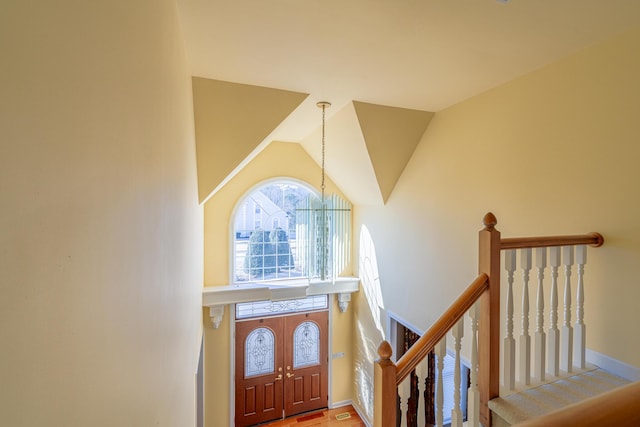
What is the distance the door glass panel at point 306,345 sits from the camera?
4.96 metres

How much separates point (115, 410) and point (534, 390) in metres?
2.03

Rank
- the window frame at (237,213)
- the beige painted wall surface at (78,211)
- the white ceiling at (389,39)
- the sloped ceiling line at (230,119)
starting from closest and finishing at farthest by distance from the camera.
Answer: the beige painted wall surface at (78,211) → the white ceiling at (389,39) → the sloped ceiling line at (230,119) → the window frame at (237,213)

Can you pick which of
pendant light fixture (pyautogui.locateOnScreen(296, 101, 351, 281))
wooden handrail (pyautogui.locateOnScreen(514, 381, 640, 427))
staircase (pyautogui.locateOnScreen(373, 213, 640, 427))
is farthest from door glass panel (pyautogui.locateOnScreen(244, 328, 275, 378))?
wooden handrail (pyautogui.locateOnScreen(514, 381, 640, 427))

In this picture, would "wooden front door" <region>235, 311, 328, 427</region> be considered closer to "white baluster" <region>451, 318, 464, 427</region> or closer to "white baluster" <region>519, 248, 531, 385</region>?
"white baluster" <region>451, 318, 464, 427</region>

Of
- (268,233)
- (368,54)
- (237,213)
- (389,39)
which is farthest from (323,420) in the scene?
(389,39)

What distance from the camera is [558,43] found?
1.87 m

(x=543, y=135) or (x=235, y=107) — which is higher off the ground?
(x=235, y=107)

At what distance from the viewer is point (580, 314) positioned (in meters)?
1.84

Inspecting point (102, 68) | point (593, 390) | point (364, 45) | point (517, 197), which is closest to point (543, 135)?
point (517, 197)

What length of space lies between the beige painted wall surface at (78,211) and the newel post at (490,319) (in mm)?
1629

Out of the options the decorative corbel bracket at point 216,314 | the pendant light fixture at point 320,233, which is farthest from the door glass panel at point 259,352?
the pendant light fixture at point 320,233

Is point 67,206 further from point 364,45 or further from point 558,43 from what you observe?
Result: point 558,43

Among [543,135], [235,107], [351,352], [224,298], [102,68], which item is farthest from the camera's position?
[351,352]

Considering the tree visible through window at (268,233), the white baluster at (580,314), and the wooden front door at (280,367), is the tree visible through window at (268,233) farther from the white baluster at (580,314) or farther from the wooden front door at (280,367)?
the white baluster at (580,314)
